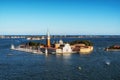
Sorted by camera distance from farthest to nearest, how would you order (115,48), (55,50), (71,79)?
(115,48), (55,50), (71,79)

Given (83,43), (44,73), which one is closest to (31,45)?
(83,43)

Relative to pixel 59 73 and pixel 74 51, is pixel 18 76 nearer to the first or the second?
pixel 59 73

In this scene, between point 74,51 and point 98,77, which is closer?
point 98,77

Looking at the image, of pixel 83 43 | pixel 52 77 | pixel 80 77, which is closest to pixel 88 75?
pixel 80 77

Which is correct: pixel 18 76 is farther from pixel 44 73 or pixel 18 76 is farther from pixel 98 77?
pixel 98 77

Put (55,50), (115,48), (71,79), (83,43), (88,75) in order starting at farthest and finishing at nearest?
(83,43)
(115,48)
(55,50)
(88,75)
(71,79)

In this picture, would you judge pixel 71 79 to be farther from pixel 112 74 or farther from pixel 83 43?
pixel 83 43

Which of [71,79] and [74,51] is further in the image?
[74,51]

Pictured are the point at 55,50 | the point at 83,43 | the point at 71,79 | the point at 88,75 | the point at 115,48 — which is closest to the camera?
the point at 71,79
